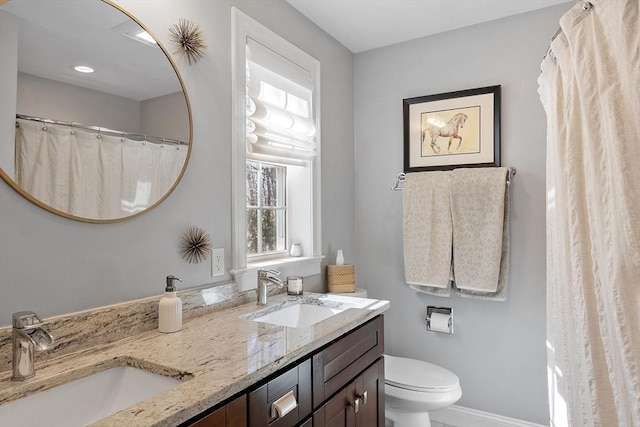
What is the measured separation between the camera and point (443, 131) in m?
2.48

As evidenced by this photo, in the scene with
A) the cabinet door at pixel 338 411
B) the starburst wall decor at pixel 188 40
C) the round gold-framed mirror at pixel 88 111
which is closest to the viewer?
the round gold-framed mirror at pixel 88 111

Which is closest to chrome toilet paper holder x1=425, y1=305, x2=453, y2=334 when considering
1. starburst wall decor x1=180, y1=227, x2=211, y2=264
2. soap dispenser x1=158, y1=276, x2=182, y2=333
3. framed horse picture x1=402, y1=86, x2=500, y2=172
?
framed horse picture x1=402, y1=86, x2=500, y2=172

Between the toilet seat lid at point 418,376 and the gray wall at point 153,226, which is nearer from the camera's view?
the gray wall at point 153,226

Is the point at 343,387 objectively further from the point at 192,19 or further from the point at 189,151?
the point at 192,19

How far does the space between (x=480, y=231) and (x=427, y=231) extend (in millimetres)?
303

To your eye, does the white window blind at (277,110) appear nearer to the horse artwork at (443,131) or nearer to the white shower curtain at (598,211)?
the horse artwork at (443,131)

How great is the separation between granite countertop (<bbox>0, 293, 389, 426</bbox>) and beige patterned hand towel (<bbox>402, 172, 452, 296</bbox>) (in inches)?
39.3

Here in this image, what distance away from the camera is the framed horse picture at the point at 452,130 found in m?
2.35

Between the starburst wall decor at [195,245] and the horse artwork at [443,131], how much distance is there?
1.59 meters

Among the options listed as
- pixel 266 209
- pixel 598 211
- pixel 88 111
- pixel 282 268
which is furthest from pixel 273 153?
pixel 598 211

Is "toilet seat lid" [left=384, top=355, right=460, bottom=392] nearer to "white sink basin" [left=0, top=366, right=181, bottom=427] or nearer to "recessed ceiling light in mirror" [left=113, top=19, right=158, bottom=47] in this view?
"white sink basin" [left=0, top=366, right=181, bottom=427]

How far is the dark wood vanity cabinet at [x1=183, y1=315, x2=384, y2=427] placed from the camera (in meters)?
1.00

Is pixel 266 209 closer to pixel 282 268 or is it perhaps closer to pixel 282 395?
pixel 282 268

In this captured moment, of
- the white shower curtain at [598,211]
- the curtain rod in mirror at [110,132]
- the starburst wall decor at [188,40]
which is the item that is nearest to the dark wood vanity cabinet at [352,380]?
the white shower curtain at [598,211]
